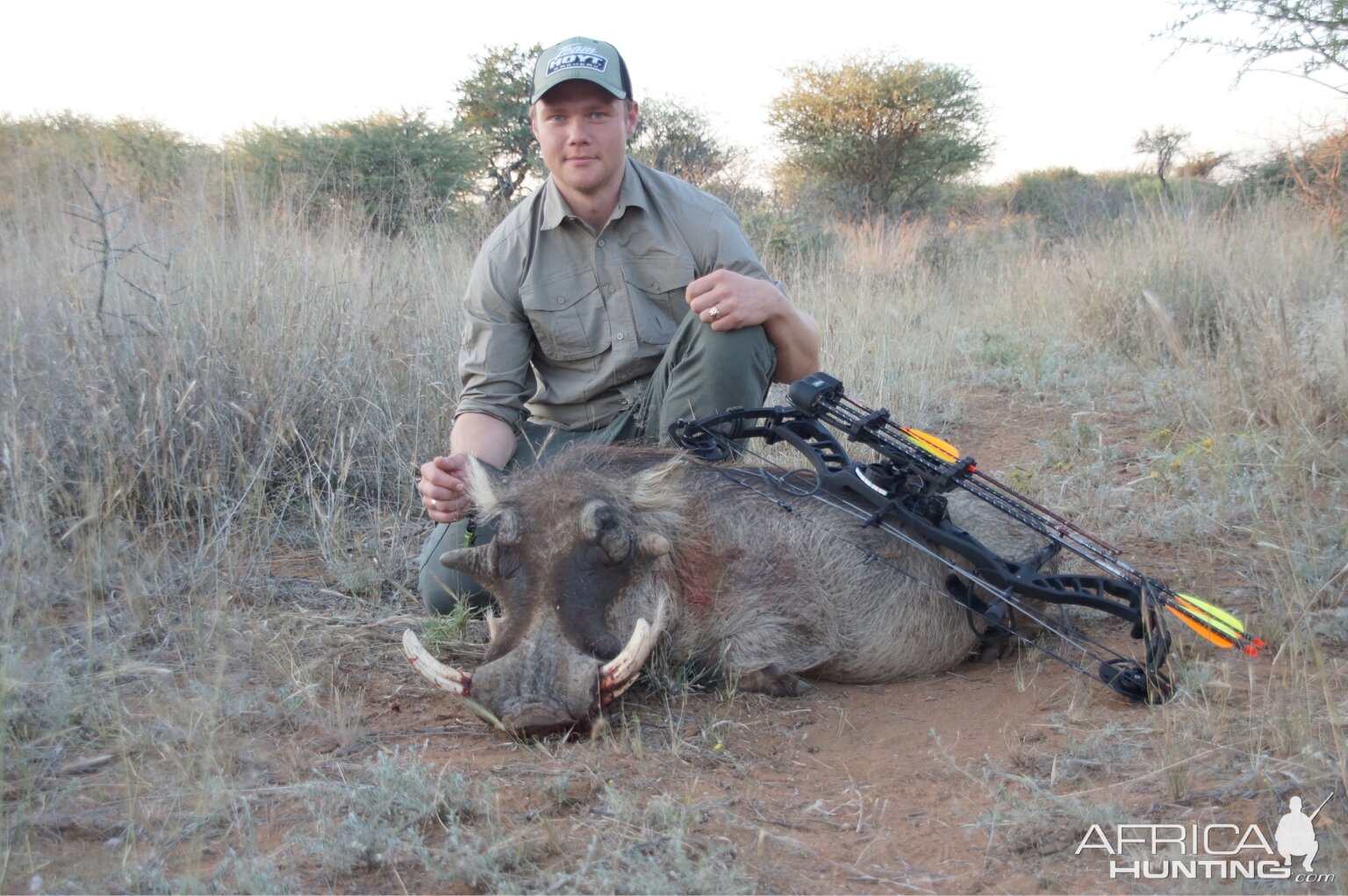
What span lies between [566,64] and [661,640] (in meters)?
1.82

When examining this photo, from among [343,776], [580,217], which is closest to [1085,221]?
[580,217]

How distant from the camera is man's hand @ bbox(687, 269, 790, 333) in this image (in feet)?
10.4

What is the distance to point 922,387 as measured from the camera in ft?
18.6

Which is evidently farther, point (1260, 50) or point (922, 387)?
point (1260, 50)

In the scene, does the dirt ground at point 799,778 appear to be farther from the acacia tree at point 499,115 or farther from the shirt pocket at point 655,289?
the acacia tree at point 499,115

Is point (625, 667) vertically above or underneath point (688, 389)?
underneath

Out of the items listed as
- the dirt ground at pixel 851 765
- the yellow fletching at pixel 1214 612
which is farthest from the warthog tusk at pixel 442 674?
the yellow fletching at pixel 1214 612

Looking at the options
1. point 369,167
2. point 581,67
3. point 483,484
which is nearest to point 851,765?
point 483,484

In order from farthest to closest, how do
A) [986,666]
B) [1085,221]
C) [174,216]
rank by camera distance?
[1085,221] < [174,216] < [986,666]

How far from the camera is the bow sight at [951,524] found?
2639 millimetres

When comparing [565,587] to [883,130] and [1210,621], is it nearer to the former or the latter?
[1210,621]

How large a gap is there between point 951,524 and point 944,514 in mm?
48

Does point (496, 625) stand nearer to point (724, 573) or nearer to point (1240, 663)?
point (724, 573)

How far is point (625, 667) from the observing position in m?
2.37
